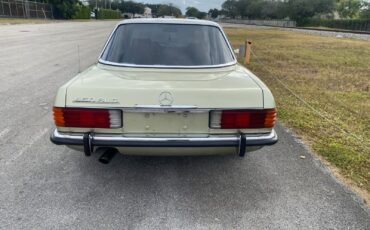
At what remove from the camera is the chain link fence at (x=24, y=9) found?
44659mm

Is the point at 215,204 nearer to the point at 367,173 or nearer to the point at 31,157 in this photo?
the point at 367,173

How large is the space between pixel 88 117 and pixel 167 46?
57.4 inches

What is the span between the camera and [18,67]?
396 inches

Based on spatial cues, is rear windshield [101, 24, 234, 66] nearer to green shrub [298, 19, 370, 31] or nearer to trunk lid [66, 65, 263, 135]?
trunk lid [66, 65, 263, 135]

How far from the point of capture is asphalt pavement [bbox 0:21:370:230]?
2.90 meters

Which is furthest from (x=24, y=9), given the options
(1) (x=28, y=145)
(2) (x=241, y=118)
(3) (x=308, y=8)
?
(3) (x=308, y=8)

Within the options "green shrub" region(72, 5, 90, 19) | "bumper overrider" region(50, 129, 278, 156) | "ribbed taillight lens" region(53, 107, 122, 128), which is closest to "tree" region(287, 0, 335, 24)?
"green shrub" region(72, 5, 90, 19)

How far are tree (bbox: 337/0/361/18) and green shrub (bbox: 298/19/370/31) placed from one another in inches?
867

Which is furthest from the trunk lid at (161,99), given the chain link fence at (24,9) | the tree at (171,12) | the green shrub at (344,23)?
the green shrub at (344,23)

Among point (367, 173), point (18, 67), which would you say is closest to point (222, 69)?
point (367, 173)

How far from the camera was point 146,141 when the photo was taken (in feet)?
9.89

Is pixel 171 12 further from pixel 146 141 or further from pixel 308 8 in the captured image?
pixel 308 8

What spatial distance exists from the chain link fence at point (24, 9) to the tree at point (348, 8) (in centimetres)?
7888

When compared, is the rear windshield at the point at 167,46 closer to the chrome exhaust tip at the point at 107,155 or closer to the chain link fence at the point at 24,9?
the chrome exhaust tip at the point at 107,155
